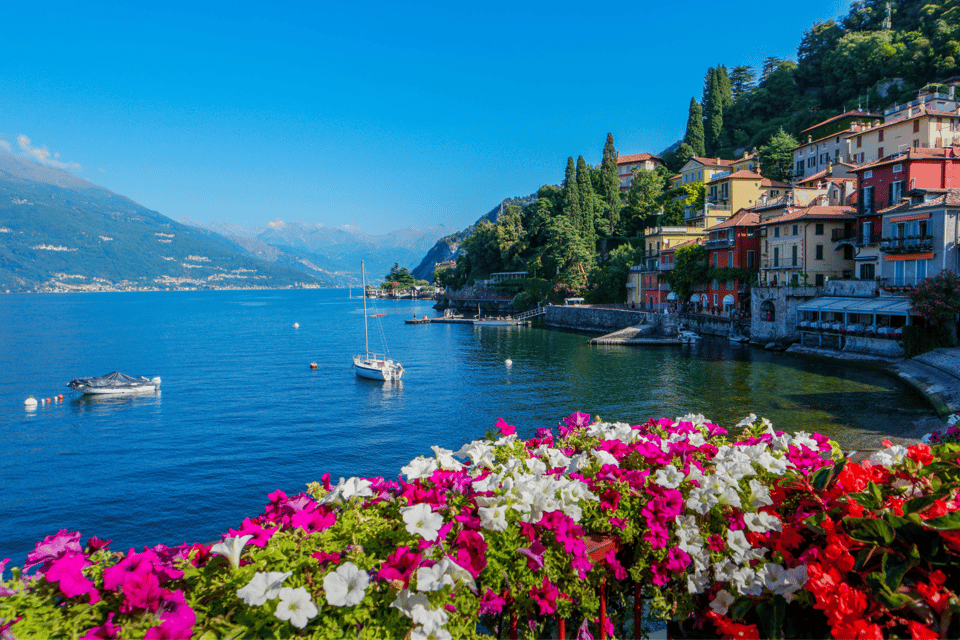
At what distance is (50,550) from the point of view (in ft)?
10.3

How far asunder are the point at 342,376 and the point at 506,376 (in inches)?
531

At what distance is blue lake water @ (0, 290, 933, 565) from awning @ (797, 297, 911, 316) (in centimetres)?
434

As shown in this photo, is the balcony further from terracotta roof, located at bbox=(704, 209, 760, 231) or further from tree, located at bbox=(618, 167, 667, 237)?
tree, located at bbox=(618, 167, 667, 237)

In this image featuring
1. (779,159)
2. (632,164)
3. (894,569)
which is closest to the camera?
(894,569)

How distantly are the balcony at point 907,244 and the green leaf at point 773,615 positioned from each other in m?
42.1

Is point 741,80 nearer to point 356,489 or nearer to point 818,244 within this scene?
point 818,244

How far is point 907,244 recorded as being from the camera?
37031 millimetres

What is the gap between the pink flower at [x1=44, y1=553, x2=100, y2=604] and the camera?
268 centimetres

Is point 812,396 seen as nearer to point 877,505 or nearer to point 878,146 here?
point 877,505

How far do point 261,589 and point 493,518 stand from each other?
1311 millimetres

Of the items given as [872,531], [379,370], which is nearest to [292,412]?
[379,370]

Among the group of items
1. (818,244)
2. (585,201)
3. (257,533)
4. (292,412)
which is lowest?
(292,412)

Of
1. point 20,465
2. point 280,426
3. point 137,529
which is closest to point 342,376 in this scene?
point 280,426

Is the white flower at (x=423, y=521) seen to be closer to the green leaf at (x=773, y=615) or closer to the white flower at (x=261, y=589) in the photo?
the white flower at (x=261, y=589)
